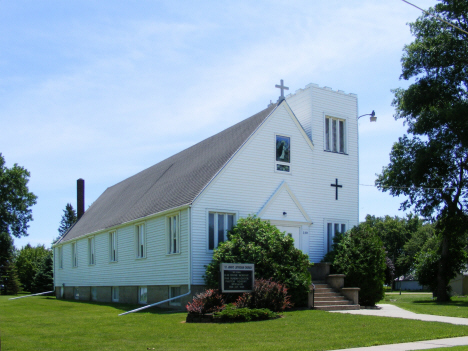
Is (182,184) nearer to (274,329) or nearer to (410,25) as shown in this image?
(274,329)

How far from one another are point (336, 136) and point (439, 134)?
9317 mm

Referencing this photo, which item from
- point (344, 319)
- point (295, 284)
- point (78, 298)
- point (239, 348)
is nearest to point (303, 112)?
point (295, 284)

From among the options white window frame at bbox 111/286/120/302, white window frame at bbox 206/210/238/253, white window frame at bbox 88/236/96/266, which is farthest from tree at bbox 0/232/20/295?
white window frame at bbox 206/210/238/253

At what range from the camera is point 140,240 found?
965 inches

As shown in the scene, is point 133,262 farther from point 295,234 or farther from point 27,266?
point 27,266

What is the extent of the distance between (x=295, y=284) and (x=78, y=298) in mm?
20337

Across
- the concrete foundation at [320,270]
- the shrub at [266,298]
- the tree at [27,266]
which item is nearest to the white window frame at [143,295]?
the concrete foundation at [320,270]

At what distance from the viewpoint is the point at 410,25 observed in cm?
3316

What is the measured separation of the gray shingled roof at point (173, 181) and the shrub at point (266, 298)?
4837 millimetres

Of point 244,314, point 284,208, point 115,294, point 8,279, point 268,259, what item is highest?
point 284,208

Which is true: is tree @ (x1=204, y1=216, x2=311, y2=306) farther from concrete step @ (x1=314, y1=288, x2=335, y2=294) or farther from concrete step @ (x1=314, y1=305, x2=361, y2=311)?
concrete step @ (x1=314, y1=288, x2=335, y2=294)

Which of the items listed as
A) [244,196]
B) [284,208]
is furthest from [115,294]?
[284,208]

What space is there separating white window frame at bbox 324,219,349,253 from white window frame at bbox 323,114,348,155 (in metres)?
3.35

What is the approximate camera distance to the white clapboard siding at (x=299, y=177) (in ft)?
67.2
